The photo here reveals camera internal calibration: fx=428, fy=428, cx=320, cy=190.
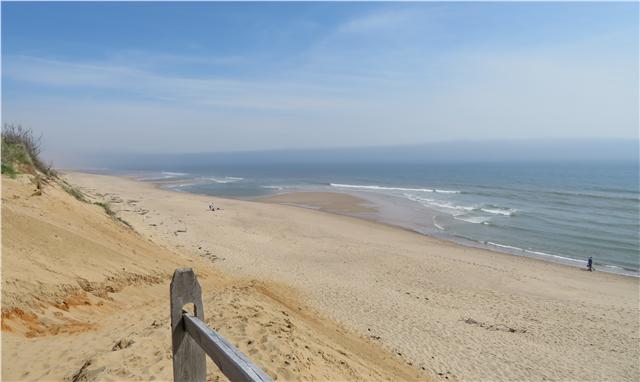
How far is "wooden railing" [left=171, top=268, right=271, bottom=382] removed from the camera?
2553 mm

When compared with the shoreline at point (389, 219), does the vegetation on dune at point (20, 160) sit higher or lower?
higher

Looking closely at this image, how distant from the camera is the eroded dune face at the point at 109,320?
519cm

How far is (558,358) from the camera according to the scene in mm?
11180

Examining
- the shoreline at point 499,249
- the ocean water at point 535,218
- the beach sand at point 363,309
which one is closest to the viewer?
the beach sand at point 363,309

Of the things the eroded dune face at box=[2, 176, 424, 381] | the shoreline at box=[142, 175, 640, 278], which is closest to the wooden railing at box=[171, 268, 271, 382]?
the eroded dune face at box=[2, 176, 424, 381]

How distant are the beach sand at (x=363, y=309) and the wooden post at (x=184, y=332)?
203 centimetres

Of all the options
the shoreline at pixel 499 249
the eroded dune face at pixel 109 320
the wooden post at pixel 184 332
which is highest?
the wooden post at pixel 184 332

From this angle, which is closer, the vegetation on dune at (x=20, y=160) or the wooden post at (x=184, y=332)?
the wooden post at (x=184, y=332)

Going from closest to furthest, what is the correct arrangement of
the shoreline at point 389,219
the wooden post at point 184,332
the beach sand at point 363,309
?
the wooden post at point 184,332, the beach sand at point 363,309, the shoreline at point 389,219

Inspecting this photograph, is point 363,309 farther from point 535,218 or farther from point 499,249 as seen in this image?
point 535,218

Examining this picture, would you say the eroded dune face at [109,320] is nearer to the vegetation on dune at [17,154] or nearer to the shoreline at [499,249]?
the vegetation on dune at [17,154]

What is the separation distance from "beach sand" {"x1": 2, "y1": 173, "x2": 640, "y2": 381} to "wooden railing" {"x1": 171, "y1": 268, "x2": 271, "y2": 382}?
6.74 feet

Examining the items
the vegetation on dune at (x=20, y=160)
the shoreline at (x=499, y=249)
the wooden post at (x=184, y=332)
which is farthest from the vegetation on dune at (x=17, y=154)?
the shoreline at (x=499, y=249)

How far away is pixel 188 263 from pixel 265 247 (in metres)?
9.19
